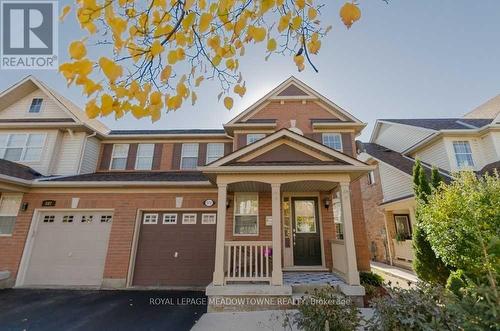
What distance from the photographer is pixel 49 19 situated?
2.87 metres

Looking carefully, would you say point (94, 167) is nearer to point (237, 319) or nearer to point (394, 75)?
point (237, 319)

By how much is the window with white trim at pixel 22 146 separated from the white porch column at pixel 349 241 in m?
12.1

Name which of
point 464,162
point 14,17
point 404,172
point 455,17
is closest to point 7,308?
point 14,17

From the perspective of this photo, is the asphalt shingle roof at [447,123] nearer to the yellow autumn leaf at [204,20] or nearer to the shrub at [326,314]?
the shrub at [326,314]

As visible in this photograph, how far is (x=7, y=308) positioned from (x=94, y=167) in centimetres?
587

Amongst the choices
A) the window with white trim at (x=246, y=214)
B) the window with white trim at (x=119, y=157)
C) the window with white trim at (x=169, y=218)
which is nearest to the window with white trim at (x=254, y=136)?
the window with white trim at (x=246, y=214)

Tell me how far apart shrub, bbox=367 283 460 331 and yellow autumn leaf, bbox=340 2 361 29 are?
3340mm

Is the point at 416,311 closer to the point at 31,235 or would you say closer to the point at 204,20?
the point at 204,20

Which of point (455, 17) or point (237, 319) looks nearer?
point (455, 17)

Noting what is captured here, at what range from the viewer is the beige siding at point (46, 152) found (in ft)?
31.7

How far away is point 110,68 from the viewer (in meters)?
1.61

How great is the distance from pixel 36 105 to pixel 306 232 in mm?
13362

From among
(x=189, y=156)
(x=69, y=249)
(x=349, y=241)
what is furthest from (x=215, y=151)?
(x=349, y=241)

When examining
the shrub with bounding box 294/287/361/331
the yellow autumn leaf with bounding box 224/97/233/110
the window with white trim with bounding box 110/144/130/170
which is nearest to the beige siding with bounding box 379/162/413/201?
the shrub with bounding box 294/287/361/331
